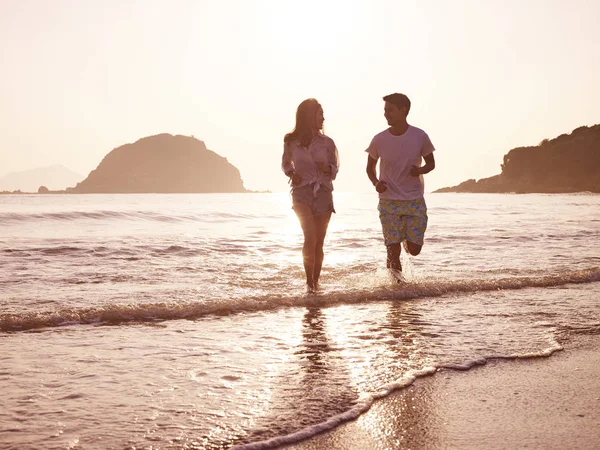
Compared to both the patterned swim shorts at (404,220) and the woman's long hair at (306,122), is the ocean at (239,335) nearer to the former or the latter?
the patterned swim shorts at (404,220)

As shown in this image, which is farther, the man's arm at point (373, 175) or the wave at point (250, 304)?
the man's arm at point (373, 175)

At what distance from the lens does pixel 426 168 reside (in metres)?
6.69

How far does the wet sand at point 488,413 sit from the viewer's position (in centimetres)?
239

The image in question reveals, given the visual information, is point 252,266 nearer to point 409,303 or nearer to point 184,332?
point 409,303

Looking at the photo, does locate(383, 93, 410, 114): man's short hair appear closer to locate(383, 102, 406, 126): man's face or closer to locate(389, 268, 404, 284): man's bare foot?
locate(383, 102, 406, 126): man's face

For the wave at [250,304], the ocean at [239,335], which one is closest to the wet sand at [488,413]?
the ocean at [239,335]

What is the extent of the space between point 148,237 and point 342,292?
8.43 meters

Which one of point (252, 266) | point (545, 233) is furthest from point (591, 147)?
point (252, 266)

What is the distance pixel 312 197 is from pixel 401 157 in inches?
43.4

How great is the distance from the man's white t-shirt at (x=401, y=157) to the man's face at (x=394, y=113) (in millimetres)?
154

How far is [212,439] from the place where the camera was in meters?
2.47

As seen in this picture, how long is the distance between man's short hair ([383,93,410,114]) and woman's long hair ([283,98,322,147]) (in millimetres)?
769

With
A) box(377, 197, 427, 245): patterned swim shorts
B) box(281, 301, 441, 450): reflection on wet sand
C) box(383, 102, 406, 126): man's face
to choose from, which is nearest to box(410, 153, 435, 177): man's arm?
box(377, 197, 427, 245): patterned swim shorts

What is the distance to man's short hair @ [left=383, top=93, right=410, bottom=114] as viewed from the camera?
665 centimetres
